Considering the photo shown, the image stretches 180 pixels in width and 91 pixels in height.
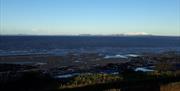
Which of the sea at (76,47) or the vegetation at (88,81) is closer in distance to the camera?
the vegetation at (88,81)

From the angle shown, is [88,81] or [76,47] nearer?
[88,81]

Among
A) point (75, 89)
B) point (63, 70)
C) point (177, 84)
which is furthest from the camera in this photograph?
point (63, 70)

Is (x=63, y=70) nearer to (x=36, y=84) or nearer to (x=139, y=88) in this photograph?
(x=36, y=84)

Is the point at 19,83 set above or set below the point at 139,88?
below

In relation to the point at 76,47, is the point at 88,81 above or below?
above

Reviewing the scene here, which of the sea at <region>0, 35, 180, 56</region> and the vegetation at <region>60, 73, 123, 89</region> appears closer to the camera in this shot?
the vegetation at <region>60, 73, 123, 89</region>

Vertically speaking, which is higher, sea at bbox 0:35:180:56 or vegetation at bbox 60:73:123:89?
vegetation at bbox 60:73:123:89

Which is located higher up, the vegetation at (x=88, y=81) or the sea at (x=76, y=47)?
the vegetation at (x=88, y=81)

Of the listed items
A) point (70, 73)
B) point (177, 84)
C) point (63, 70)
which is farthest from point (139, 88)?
point (63, 70)

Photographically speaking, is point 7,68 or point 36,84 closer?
point 36,84

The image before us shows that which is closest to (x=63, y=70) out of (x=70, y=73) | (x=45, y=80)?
(x=70, y=73)

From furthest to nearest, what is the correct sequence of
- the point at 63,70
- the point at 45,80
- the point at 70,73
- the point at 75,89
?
the point at 63,70
the point at 70,73
the point at 45,80
the point at 75,89

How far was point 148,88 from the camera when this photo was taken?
33.5 ft

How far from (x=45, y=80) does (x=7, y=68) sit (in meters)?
16.4
